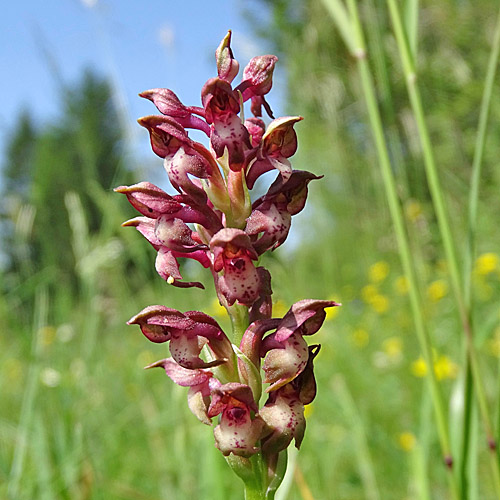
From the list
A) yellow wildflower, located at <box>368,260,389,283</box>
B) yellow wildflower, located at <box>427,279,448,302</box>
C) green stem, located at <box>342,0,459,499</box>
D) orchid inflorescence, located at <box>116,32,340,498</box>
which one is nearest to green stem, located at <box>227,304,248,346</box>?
orchid inflorescence, located at <box>116,32,340,498</box>

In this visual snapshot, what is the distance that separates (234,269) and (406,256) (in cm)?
45

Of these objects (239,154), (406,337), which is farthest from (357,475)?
(239,154)

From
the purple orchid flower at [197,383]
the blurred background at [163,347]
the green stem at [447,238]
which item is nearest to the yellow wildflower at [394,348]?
the blurred background at [163,347]

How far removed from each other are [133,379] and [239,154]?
2.88 metres

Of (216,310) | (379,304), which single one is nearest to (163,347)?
(216,310)

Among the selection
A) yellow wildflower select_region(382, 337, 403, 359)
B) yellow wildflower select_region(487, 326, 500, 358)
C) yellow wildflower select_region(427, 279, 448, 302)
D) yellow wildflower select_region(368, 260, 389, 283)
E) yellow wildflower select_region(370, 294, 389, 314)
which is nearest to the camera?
yellow wildflower select_region(487, 326, 500, 358)

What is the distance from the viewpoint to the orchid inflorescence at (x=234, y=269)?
3.12ft

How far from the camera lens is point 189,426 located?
2.63 metres

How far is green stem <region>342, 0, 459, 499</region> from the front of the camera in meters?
1.17

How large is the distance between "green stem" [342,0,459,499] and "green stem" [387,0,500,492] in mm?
78

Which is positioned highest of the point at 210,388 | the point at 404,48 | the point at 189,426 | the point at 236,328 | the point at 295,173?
the point at 404,48

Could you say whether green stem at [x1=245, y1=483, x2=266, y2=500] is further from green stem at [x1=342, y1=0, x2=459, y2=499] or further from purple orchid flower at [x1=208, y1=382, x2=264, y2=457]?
green stem at [x1=342, y1=0, x2=459, y2=499]

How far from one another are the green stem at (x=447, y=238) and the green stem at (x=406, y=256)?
8cm

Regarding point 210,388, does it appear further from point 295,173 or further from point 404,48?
point 404,48
